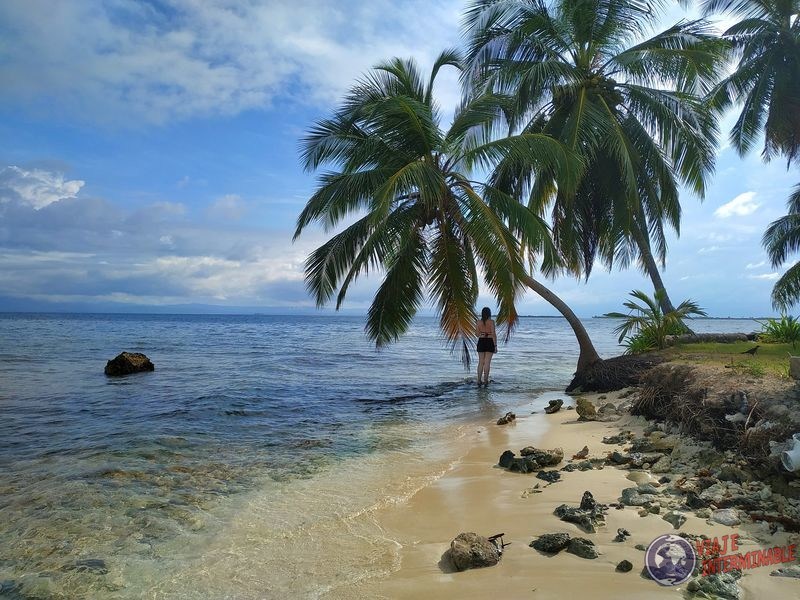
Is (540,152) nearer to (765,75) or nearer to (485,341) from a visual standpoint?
(485,341)

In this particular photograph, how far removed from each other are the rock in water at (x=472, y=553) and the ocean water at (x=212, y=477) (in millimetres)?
561

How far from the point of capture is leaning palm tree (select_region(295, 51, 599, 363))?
33.9 ft

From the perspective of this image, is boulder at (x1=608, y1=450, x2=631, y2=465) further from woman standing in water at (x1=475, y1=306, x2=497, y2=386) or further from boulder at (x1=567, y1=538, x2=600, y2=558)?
woman standing in water at (x1=475, y1=306, x2=497, y2=386)

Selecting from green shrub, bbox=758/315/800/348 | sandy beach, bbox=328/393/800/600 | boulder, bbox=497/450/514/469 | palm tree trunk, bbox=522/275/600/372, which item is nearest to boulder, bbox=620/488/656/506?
sandy beach, bbox=328/393/800/600

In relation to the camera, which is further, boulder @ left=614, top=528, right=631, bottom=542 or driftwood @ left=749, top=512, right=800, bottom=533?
boulder @ left=614, top=528, right=631, bottom=542

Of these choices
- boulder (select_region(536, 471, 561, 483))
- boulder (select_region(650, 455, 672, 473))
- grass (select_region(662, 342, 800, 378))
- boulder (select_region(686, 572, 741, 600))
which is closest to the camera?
boulder (select_region(686, 572, 741, 600))

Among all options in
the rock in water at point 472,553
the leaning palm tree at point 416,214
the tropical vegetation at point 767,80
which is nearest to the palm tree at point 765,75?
the tropical vegetation at point 767,80

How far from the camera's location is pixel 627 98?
14922 millimetres

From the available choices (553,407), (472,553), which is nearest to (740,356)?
(553,407)

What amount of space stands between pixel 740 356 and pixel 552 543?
8152 millimetres

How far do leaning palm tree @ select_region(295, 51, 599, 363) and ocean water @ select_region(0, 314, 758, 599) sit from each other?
2.55 m

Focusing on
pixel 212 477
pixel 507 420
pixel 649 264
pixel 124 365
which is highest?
pixel 649 264

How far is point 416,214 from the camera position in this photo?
11492 mm

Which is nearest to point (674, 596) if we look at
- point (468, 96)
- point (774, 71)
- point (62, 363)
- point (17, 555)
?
point (17, 555)
